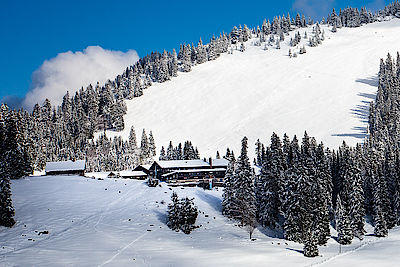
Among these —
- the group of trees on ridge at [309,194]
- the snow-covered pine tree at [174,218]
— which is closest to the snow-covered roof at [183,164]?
the group of trees on ridge at [309,194]

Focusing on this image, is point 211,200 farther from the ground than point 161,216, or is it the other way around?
point 211,200

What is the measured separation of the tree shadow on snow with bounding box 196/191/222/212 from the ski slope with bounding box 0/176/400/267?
12cm

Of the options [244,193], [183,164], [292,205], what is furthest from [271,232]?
[183,164]

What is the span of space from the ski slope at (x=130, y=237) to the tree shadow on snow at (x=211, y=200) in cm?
12

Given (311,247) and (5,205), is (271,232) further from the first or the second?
(5,205)

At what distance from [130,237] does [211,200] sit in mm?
27030

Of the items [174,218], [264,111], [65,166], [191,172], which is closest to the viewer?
[174,218]

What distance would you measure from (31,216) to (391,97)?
127699mm

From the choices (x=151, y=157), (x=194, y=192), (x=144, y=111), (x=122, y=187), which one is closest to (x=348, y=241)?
(x=194, y=192)

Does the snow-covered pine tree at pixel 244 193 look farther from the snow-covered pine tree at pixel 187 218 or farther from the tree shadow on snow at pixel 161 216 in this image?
the tree shadow on snow at pixel 161 216

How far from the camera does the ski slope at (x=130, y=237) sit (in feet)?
128

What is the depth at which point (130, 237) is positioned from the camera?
164 ft

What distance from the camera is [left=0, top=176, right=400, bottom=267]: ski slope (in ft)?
128

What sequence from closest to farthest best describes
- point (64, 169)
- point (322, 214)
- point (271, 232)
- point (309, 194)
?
point (309, 194)
point (322, 214)
point (271, 232)
point (64, 169)
